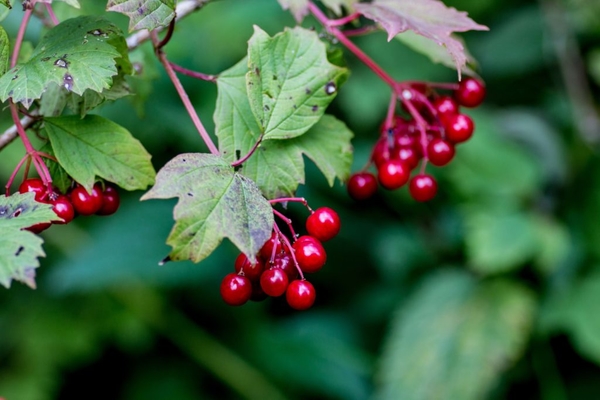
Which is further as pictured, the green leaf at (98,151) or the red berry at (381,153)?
the red berry at (381,153)

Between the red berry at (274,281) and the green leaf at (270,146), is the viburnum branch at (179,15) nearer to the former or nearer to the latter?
the green leaf at (270,146)

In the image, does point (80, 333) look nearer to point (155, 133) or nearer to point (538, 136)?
point (155, 133)

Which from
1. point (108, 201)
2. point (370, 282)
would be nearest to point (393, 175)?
point (108, 201)

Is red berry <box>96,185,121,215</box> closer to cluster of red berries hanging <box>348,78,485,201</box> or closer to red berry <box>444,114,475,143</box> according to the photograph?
cluster of red berries hanging <box>348,78,485,201</box>

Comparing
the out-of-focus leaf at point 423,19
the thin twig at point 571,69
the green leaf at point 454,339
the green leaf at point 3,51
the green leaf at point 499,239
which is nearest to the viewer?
the green leaf at point 3,51

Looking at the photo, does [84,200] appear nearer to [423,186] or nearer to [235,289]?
[235,289]

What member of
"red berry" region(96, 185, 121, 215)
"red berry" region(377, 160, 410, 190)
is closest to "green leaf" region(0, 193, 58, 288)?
"red berry" region(96, 185, 121, 215)

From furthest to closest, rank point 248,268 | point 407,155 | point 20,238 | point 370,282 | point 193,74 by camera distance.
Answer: point 370,282 → point 407,155 → point 193,74 → point 248,268 → point 20,238

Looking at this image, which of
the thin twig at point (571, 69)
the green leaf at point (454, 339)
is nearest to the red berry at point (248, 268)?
the green leaf at point (454, 339)
